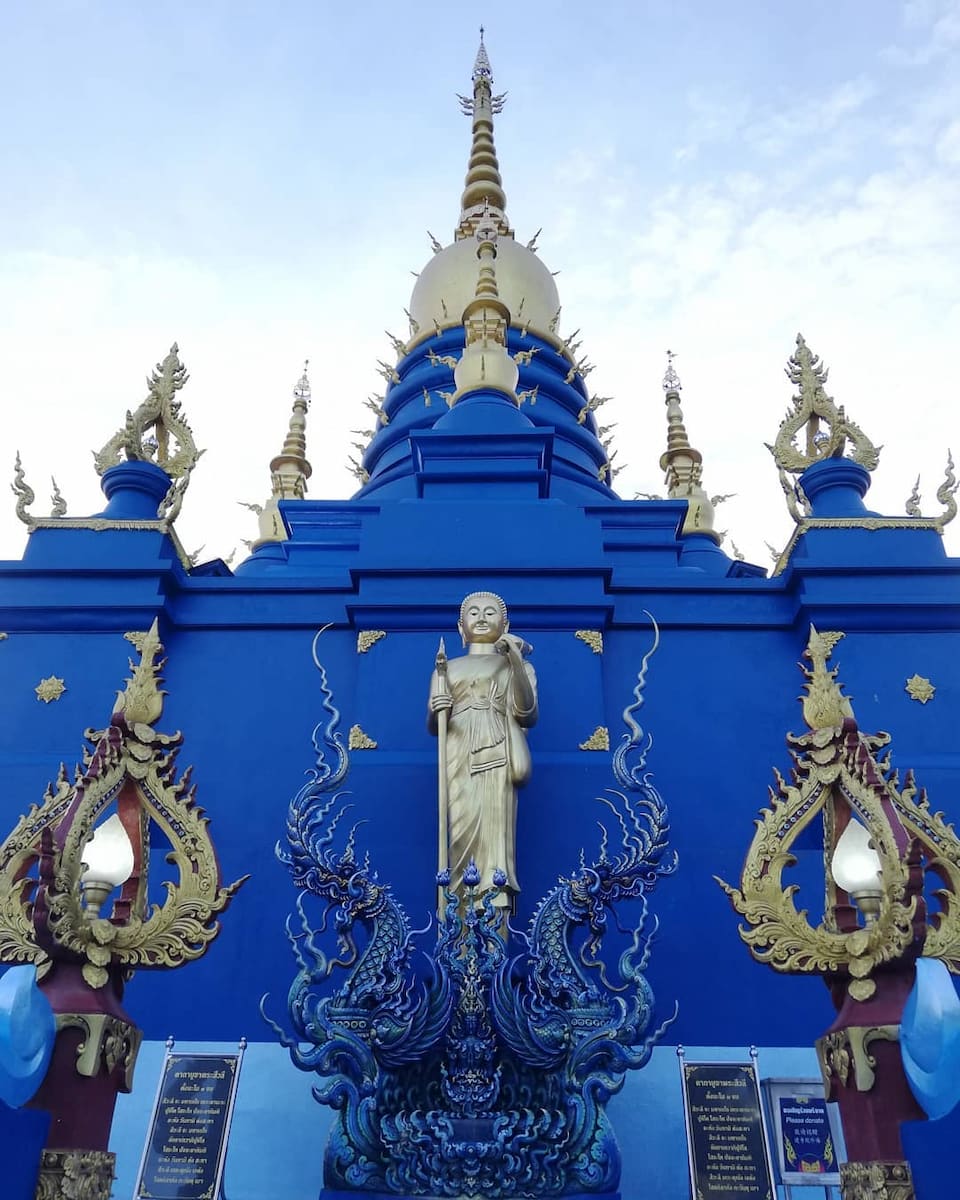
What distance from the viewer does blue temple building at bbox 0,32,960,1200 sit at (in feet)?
25.9

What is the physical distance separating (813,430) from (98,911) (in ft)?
26.0

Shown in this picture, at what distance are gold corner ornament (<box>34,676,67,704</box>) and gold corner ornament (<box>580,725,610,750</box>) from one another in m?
4.22

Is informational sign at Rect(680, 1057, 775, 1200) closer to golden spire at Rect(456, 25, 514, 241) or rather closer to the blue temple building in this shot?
the blue temple building

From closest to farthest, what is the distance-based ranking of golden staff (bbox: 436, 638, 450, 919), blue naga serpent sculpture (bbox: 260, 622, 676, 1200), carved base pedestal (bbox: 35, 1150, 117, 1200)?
carved base pedestal (bbox: 35, 1150, 117, 1200) < blue naga serpent sculpture (bbox: 260, 622, 676, 1200) < golden staff (bbox: 436, 638, 450, 919)

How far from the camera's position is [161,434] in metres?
10.9

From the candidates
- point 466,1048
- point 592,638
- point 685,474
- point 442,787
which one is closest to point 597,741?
point 592,638

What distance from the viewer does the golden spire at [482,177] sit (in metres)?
18.1

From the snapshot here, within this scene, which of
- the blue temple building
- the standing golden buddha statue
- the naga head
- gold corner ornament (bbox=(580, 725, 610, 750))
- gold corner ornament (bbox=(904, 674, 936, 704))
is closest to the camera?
the naga head

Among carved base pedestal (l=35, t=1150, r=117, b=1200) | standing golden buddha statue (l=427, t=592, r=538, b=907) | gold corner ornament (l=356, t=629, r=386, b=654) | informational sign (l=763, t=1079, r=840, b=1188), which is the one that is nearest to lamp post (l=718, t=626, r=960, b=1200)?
informational sign (l=763, t=1079, r=840, b=1188)

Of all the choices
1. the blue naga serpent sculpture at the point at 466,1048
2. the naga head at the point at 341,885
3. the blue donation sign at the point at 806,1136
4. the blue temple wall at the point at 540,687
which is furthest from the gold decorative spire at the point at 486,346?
the blue donation sign at the point at 806,1136

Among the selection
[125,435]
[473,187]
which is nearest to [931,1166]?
[125,435]

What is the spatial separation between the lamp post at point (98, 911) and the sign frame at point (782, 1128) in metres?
3.36

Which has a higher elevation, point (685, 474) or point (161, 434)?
point (685, 474)

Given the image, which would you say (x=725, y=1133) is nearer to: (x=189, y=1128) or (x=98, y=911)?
(x=189, y=1128)
